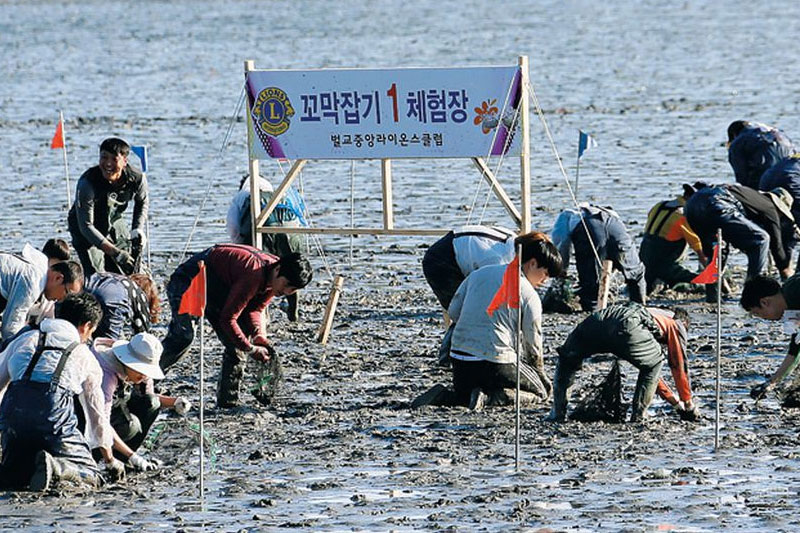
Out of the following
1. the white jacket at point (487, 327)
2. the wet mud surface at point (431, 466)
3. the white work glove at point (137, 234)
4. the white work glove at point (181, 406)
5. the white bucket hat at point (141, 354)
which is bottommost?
the wet mud surface at point (431, 466)

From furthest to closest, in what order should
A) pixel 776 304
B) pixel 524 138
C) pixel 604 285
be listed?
pixel 604 285 < pixel 524 138 < pixel 776 304

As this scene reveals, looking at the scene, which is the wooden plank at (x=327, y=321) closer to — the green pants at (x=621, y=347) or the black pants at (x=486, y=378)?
the black pants at (x=486, y=378)

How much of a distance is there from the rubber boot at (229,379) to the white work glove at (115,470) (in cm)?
218

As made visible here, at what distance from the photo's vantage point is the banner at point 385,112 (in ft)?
46.4

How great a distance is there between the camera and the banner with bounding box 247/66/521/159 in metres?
14.2

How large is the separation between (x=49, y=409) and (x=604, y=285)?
6.40 metres

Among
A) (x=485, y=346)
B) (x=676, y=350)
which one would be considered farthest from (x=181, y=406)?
(x=676, y=350)

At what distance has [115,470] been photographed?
984 cm

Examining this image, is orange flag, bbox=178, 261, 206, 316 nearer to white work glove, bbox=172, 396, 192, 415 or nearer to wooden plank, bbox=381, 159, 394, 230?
white work glove, bbox=172, 396, 192, 415

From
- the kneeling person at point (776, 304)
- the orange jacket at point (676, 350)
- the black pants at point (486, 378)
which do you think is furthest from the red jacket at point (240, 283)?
the kneeling person at point (776, 304)

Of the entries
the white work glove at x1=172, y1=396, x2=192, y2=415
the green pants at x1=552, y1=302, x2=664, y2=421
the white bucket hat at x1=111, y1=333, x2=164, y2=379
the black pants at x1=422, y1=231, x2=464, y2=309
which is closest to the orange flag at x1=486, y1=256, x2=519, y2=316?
the green pants at x1=552, y1=302, x2=664, y2=421

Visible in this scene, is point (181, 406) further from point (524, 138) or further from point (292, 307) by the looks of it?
point (292, 307)

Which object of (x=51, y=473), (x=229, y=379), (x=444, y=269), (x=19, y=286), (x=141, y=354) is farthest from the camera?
(x=444, y=269)

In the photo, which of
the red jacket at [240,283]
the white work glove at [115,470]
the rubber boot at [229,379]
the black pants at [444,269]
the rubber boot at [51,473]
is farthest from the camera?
the black pants at [444,269]
